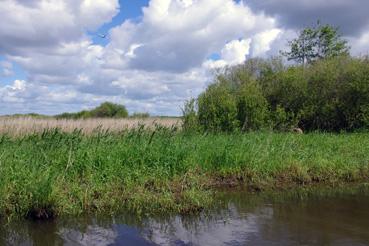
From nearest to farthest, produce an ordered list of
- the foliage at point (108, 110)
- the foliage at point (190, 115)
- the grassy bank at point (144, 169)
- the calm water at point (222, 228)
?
the calm water at point (222, 228), the grassy bank at point (144, 169), the foliage at point (190, 115), the foliage at point (108, 110)

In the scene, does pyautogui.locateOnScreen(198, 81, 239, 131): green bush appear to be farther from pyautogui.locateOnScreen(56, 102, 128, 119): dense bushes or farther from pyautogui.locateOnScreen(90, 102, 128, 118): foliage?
pyautogui.locateOnScreen(56, 102, 128, 119): dense bushes

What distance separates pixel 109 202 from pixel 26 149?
281 centimetres

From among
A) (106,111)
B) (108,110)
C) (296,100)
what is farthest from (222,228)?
(106,111)

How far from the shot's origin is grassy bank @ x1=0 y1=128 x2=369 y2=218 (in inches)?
312

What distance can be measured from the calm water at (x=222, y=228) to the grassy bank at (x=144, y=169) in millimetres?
472

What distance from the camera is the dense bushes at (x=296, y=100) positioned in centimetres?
2045

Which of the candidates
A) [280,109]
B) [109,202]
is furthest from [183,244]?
[280,109]

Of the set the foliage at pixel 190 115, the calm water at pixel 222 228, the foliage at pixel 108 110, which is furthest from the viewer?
→ the foliage at pixel 108 110

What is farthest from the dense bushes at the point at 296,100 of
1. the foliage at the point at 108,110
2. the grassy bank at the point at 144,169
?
the foliage at the point at 108,110

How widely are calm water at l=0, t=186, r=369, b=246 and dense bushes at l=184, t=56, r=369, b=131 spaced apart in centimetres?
1089

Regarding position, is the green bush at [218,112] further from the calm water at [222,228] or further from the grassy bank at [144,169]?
the calm water at [222,228]

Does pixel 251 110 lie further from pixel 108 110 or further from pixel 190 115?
pixel 108 110

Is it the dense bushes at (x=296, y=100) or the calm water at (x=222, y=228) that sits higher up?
the dense bushes at (x=296, y=100)

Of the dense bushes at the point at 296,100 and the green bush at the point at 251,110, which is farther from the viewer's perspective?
the green bush at the point at 251,110
